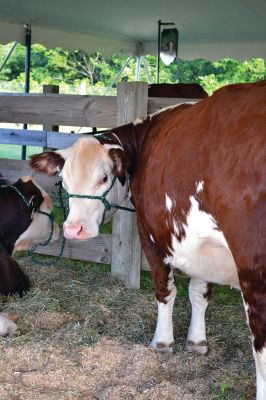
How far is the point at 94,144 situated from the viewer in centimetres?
340

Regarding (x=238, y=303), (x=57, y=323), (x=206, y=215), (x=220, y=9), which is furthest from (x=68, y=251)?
(x=220, y=9)

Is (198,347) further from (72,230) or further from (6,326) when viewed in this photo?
(6,326)

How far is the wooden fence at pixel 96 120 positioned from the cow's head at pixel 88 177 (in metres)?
1.21

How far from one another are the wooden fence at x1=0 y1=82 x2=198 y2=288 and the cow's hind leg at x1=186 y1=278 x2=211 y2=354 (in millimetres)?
1056

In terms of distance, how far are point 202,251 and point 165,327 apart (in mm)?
946

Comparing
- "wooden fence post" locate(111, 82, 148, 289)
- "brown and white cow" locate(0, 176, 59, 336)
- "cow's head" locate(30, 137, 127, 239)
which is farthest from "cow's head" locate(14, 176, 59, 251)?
"cow's head" locate(30, 137, 127, 239)

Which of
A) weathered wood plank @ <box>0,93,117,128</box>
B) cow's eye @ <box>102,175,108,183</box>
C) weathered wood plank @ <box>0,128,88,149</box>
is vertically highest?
weathered wood plank @ <box>0,93,117,128</box>

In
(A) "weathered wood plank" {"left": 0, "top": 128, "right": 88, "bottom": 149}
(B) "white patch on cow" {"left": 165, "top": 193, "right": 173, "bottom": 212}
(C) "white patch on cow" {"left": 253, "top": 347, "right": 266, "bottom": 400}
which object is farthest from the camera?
(A) "weathered wood plank" {"left": 0, "top": 128, "right": 88, "bottom": 149}

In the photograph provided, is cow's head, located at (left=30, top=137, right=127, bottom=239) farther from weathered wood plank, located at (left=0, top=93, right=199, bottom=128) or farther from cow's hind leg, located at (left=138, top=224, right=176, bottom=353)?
weathered wood plank, located at (left=0, top=93, right=199, bottom=128)

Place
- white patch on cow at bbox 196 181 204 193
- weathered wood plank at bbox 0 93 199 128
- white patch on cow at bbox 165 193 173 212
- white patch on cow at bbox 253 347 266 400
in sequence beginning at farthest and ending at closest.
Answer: weathered wood plank at bbox 0 93 199 128 → white patch on cow at bbox 165 193 173 212 → white patch on cow at bbox 196 181 204 193 → white patch on cow at bbox 253 347 266 400

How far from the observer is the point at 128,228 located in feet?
15.5

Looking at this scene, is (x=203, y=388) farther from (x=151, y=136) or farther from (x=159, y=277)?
(x=151, y=136)

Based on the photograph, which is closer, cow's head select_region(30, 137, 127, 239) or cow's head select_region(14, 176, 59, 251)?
cow's head select_region(30, 137, 127, 239)

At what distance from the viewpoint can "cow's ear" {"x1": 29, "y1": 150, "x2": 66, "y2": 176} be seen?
3625mm
